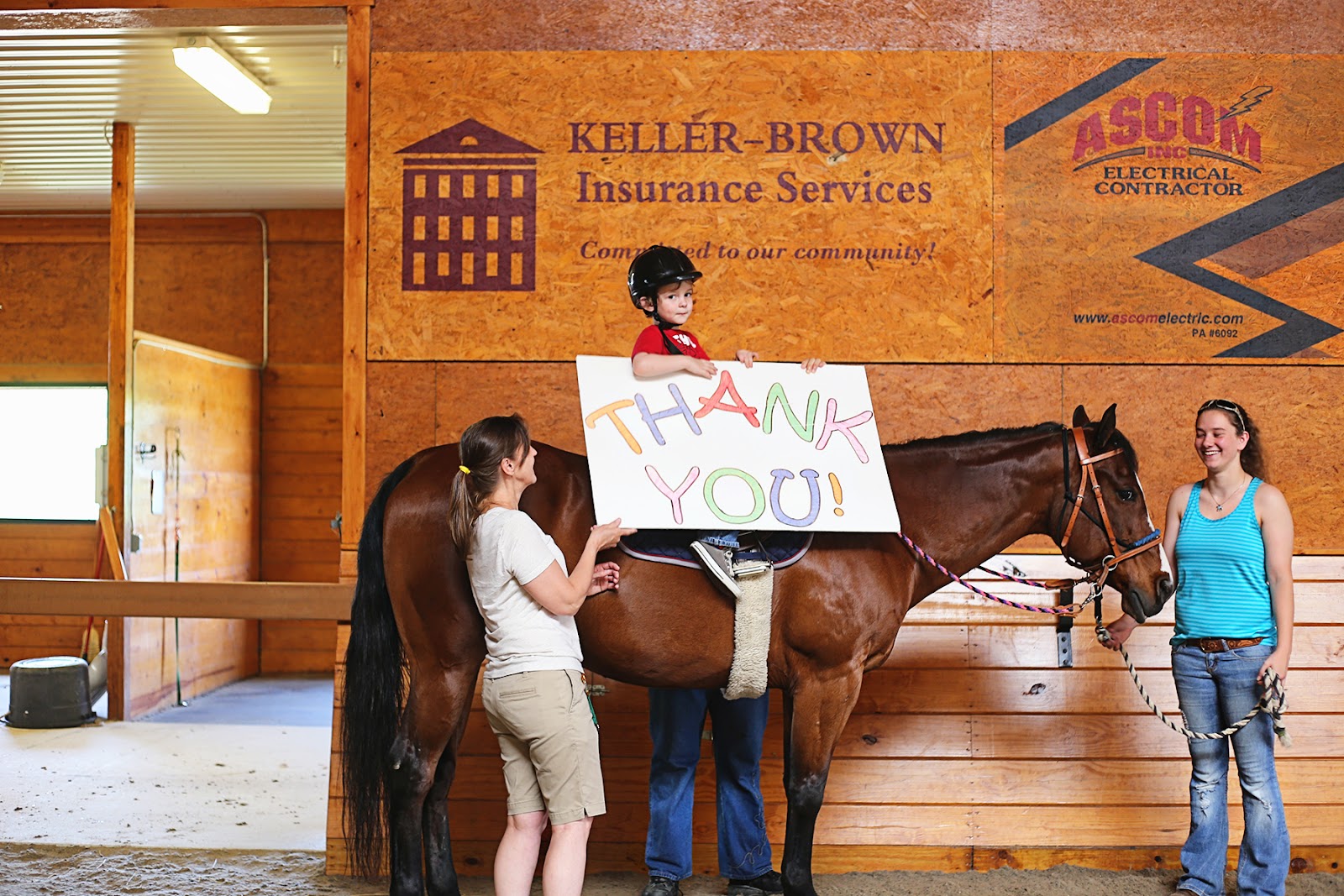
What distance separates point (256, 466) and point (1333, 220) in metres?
7.80

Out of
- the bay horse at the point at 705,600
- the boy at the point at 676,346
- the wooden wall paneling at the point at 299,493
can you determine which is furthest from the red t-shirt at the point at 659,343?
the wooden wall paneling at the point at 299,493

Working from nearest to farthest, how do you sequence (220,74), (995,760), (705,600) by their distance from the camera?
1. (705,600)
2. (995,760)
3. (220,74)

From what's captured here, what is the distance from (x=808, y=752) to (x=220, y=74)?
15.2 ft

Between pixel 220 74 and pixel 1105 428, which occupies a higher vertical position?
pixel 220 74

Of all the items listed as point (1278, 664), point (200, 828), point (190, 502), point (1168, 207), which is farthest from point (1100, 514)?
point (190, 502)

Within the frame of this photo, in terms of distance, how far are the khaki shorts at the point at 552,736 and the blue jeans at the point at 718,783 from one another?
3.24 feet

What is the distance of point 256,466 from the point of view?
8930 mm

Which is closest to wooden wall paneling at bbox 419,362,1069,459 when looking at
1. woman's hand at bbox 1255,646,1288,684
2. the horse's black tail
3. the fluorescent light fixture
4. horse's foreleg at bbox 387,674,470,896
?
the horse's black tail

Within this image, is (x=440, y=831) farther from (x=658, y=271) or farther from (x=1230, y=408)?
(x=1230, y=408)

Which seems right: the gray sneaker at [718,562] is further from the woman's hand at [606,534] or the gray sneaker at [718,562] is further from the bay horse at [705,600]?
the woman's hand at [606,534]

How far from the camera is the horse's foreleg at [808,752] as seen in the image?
9.86 ft

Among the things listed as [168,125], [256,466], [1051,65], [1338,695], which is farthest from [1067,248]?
[256,466]

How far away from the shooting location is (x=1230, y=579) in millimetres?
3150

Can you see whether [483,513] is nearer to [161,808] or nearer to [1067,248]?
[1067,248]
